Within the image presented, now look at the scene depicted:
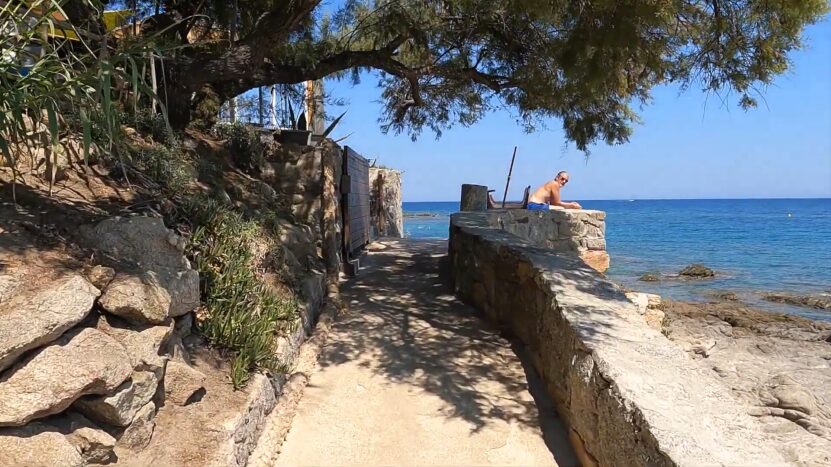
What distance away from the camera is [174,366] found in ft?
11.4

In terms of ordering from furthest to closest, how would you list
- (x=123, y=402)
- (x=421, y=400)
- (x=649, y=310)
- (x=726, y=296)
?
(x=726, y=296)
(x=649, y=310)
(x=421, y=400)
(x=123, y=402)

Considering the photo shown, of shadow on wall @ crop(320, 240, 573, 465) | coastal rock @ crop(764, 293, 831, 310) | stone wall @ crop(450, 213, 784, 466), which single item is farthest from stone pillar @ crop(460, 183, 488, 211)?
coastal rock @ crop(764, 293, 831, 310)

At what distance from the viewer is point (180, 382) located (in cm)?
346

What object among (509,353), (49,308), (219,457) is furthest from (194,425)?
(509,353)

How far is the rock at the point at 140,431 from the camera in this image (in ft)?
9.64

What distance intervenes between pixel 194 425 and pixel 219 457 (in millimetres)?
288

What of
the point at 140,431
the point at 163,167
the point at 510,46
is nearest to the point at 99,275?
the point at 140,431

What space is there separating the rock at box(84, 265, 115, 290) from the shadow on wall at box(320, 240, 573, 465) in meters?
2.28

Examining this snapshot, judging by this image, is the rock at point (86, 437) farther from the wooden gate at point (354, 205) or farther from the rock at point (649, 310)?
the rock at point (649, 310)

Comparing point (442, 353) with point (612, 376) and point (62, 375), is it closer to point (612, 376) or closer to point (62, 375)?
point (612, 376)

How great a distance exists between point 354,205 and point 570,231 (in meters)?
4.36

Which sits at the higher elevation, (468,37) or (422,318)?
(468,37)

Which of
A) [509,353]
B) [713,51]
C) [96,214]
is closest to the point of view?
[96,214]

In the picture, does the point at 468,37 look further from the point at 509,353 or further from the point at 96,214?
the point at 96,214
